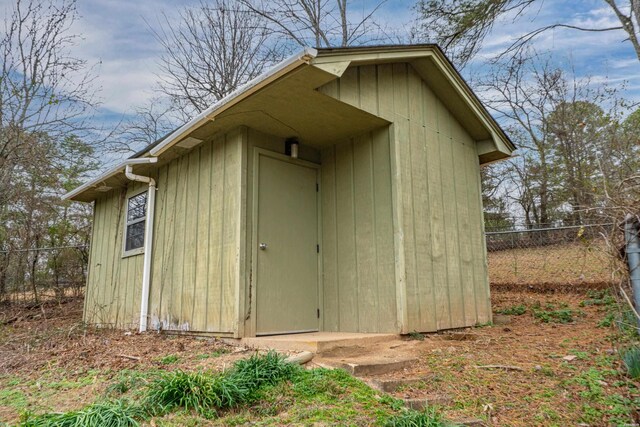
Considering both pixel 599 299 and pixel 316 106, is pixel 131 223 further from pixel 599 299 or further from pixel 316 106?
pixel 599 299

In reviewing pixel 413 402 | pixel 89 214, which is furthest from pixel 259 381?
pixel 89 214

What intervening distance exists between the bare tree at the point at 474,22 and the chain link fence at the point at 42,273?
8996 mm

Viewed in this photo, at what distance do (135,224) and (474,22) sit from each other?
22.8 feet

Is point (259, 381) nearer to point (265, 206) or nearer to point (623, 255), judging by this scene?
point (265, 206)

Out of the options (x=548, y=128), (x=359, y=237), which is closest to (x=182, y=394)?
(x=359, y=237)

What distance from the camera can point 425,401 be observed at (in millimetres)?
2668

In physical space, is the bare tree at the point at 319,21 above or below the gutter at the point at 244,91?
above

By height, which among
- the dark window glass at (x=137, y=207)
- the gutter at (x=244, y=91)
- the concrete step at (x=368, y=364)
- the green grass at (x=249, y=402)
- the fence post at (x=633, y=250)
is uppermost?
the gutter at (x=244, y=91)

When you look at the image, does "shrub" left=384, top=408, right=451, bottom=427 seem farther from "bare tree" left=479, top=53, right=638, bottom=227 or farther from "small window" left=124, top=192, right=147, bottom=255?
"bare tree" left=479, top=53, right=638, bottom=227

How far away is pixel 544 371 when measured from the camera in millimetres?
3162

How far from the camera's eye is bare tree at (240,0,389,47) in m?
11.4

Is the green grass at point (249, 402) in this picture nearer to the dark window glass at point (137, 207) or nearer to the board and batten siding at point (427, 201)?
the board and batten siding at point (427, 201)

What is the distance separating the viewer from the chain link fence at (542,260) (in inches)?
259

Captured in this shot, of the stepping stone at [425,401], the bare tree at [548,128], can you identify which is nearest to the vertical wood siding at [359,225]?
the stepping stone at [425,401]
